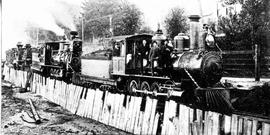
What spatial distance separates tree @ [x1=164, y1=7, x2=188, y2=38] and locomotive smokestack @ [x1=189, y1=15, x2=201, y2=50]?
11.7 metres

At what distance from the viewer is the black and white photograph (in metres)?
6.22

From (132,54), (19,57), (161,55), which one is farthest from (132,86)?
(19,57)

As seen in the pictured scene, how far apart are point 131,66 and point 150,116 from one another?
541 centimetres

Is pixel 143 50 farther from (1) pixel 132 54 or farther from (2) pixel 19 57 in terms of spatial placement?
(2) pixel 19 57

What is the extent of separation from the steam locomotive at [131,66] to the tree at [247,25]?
371 cm

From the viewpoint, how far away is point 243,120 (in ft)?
14.7

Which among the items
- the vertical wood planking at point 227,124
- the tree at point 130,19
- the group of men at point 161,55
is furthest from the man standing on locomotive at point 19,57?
the vertical wood planking at point 227,124

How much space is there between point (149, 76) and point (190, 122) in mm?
4779

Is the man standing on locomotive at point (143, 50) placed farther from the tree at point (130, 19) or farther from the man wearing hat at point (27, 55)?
the man wearing hat at point (27, 55)

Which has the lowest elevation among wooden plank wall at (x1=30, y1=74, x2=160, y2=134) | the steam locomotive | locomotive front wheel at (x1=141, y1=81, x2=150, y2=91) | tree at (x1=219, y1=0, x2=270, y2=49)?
wooden plank wall at (x1=30, y1=74, x2=160, y2=134)

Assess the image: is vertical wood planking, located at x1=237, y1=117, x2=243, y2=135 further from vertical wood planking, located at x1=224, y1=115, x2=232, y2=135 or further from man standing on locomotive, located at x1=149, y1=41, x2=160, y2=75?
man standing on locomotive, located at x1=149, y1=41, x2=160, y2=75

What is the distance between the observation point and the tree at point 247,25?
11781 millimetres

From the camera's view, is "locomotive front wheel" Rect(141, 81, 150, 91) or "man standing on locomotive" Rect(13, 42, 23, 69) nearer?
"locomotive front wheel" Rect(141, 81, 150, 91)

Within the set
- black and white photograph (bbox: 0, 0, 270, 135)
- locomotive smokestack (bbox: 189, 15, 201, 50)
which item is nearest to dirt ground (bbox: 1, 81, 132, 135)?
black and white photograph (bbox: 0, 0, 270, 135)
